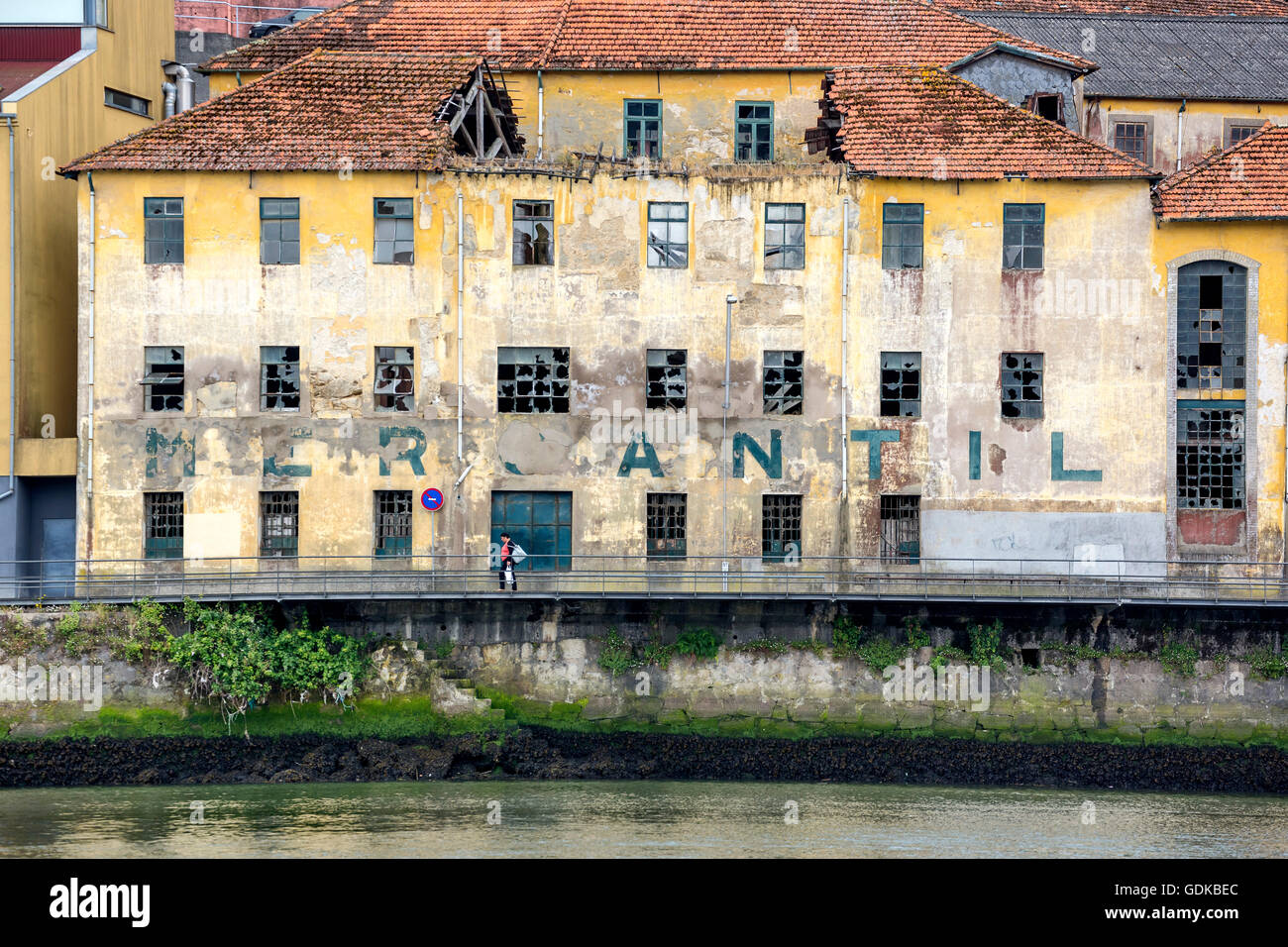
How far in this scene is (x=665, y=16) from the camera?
2168 inches

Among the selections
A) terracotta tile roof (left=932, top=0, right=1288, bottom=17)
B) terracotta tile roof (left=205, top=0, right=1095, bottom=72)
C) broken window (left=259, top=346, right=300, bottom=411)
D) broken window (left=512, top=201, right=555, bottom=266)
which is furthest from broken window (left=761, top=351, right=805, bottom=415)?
terracotta tile roof (left=932, top=0, right=1288, bottom=17)

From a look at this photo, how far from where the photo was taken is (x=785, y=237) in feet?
158

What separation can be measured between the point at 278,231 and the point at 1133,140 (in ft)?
82.0

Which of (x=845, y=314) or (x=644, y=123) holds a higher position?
(x=644, y=123)

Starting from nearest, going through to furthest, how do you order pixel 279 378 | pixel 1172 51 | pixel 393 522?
pixel 393 522, pixel 279 378, pixel 1172 51

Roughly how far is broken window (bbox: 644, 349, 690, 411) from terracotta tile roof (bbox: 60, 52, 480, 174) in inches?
276

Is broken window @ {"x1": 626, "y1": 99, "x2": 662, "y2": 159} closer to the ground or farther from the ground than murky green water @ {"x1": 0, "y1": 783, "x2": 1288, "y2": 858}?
farther from the ground

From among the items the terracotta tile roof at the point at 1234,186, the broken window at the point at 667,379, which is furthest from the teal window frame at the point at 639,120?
the terracotta tile roof at the point at 1234,186

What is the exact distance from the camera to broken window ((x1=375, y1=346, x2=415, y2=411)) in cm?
4791

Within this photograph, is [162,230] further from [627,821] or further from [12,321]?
[627,821]

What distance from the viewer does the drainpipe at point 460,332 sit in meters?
47.8

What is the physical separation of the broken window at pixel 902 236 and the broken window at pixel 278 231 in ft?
40.8

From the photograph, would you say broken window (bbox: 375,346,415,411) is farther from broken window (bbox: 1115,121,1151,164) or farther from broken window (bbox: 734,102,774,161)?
broken window (bbox: 1115,121,1151,164)

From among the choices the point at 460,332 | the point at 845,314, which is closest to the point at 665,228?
the point at 845,314
